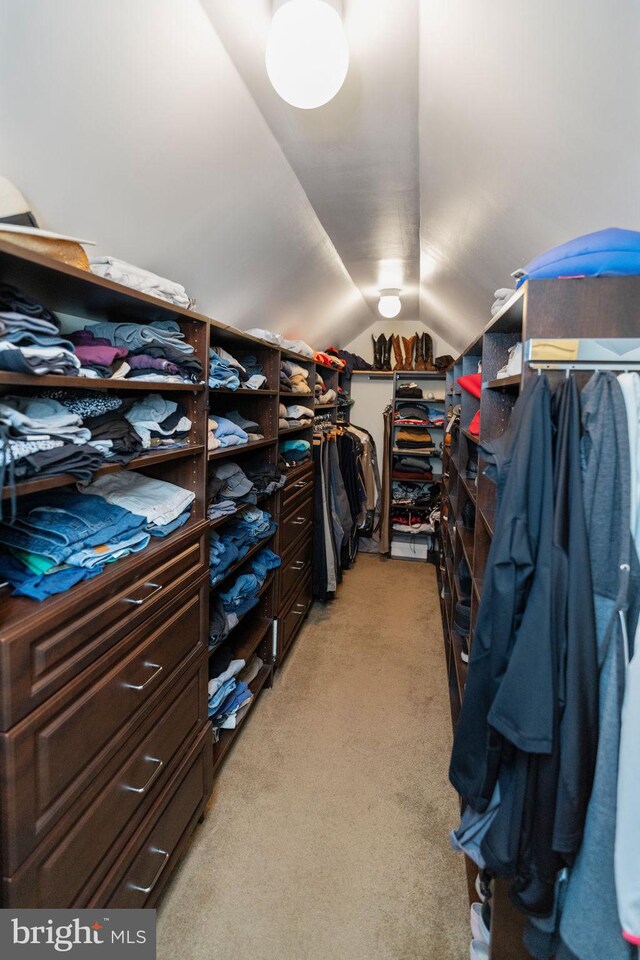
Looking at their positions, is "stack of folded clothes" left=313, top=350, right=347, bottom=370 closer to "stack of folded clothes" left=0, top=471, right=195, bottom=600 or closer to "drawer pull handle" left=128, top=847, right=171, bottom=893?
"stack of folded clothes" left=0, top=471, right=195, bottom=600

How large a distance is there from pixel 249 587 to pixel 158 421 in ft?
3.20

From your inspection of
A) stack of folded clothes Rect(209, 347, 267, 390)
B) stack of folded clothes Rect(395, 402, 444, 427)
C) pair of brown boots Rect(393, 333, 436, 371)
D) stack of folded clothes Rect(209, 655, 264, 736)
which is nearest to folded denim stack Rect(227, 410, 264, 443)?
stack of folded clothes Rect(209, 347, 267, 390)

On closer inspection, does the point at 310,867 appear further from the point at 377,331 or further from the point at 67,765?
the point at 377,331

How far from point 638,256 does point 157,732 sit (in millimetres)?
1718

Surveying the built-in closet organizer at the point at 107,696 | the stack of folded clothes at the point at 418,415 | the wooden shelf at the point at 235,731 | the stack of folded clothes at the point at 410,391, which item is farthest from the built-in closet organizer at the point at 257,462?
the stack of folded clothes at the point at 410,391

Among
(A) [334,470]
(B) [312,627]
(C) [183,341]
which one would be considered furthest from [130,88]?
(B) [312,627]

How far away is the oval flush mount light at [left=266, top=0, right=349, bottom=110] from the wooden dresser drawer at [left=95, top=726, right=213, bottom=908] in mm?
1919

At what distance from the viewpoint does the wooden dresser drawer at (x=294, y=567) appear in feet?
8.75

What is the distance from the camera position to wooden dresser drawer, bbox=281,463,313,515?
2596mm

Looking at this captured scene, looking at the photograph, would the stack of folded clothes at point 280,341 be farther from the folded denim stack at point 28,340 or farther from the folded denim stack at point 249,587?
the folded denim stack at point 28,340

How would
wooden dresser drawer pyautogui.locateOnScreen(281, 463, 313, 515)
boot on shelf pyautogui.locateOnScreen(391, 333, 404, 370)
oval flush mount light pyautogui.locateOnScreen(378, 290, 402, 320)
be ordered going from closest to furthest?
wooden dresser drawer pyautogui.locateOnScreen(281, 463, 313, 515)
oval flush mount light pyautogui.locateOnScreen(378, 290, 402, 320)
boot on shelf pyautogui.locateOnScreen(391, 333, 404, 370)

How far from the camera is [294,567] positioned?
289 centimetres

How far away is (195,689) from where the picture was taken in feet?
5.24

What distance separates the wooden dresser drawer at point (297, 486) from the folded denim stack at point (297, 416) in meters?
0.29
